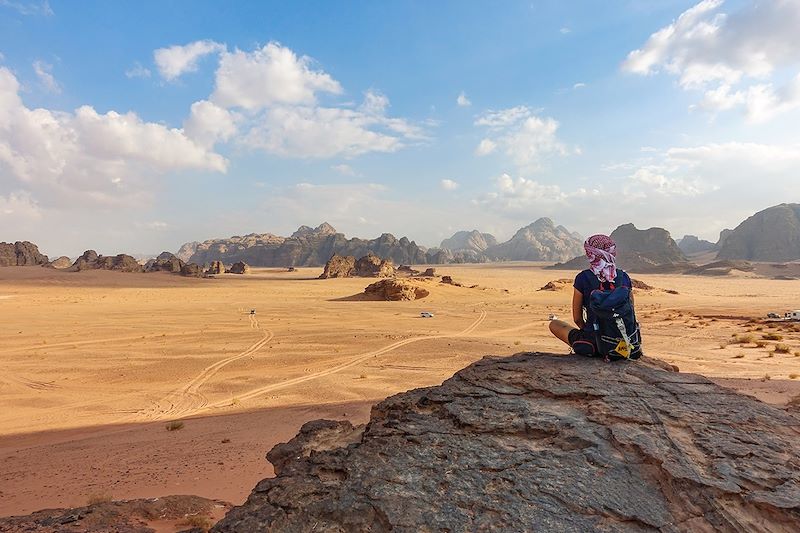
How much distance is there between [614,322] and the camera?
445 centimetres

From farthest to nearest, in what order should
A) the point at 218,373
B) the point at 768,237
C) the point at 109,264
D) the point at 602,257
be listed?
the point at 768,237 < the point at 109,264 < the point at 218,373 < the point at 602,257

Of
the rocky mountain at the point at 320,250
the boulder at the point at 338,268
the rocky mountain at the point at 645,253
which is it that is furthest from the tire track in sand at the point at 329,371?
the rocky mountain at the point at 320,250

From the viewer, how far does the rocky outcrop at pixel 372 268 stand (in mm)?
66562

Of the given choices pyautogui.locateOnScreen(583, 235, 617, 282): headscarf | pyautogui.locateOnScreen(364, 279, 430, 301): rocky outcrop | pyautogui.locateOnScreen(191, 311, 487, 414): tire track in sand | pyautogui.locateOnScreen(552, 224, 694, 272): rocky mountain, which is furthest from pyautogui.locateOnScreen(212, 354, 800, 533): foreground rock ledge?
pyautogui.locateOnScreen(552, 224, 694, 272): rocky mountain

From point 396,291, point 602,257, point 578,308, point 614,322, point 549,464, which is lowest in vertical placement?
point 396,291

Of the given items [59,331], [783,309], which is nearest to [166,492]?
[59,331]

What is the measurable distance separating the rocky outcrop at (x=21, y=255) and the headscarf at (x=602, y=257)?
86.2 m

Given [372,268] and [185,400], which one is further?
[372,268]

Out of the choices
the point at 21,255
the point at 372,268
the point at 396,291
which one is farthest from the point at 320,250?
the point at 396,291

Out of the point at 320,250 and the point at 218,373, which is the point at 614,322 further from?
the point at 320,250

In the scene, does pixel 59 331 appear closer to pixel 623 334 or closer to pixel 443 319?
pixel 443 319

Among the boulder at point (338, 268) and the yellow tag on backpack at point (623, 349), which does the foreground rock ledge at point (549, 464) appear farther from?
the boulder at point (338, 268)

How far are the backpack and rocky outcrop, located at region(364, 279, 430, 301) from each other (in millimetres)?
29828

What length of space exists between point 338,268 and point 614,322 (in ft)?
208
